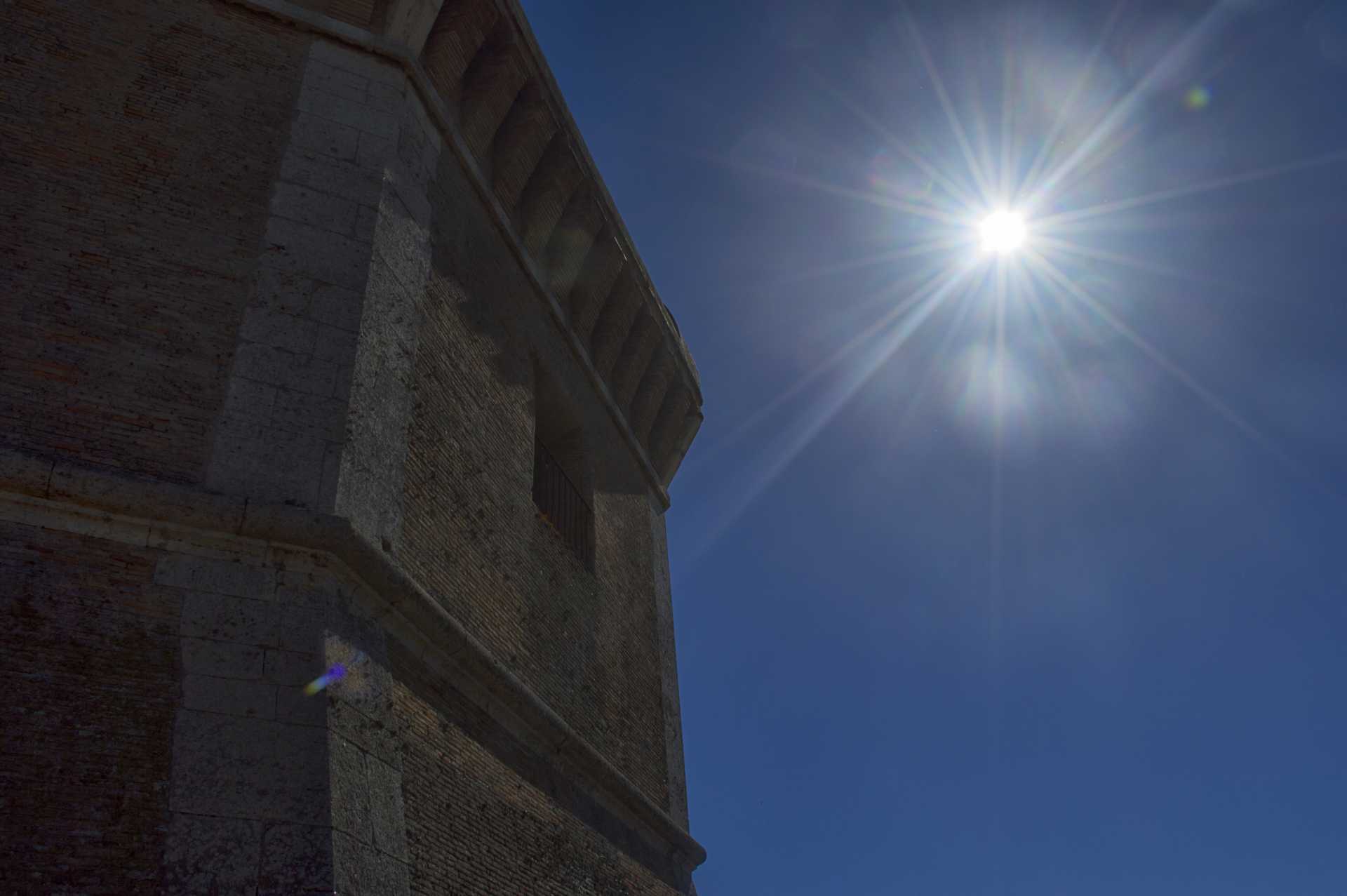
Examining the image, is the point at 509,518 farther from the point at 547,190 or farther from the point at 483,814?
the point at 547,190

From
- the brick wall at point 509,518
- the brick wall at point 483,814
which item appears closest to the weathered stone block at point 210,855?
the brick wall at point 483,814

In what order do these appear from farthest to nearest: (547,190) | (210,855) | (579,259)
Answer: (579,259) → (547,190) → (210,855)

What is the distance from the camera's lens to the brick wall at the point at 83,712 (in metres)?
3.57

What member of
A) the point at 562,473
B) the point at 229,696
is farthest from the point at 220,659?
the point at 562,473

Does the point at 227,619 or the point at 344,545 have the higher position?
the point at 344,545

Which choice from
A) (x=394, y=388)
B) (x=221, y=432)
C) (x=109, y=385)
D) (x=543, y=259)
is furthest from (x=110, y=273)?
(x=543, y=259)

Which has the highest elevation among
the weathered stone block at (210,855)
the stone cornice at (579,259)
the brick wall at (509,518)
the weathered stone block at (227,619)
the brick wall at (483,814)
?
the stone cornice at (579,259)

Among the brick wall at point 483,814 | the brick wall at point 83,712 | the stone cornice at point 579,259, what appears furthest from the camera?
the stone cornice at point 579,259

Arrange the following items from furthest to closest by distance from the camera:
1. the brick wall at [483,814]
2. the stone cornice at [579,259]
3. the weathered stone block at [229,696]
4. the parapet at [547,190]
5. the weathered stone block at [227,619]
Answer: the parapet at [547,190]
the stone cornice at [579,259]
the brick wall at [483,814]
the weathered stone block at [227,619]
the weathered stone block at [229,696]

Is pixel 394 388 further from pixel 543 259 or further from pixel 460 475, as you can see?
pixel 543 259

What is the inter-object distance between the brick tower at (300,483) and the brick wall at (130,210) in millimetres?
17

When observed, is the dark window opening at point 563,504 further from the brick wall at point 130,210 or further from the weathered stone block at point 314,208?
the brick wall at point 130,210

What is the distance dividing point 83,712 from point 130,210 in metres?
2.59

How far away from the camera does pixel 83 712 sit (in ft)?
12.7
